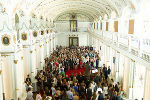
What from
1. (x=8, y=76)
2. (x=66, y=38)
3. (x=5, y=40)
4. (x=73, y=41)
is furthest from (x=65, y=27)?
(x=8, y=76)

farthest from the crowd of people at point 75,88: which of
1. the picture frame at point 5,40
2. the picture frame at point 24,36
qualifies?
the picture frame at point 24,36

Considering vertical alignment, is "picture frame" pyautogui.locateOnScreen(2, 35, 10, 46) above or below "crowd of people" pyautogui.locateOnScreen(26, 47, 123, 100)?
above

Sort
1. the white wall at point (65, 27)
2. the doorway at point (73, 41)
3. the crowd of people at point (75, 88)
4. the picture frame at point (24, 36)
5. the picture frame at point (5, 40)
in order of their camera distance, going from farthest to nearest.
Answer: the doorway at point (73, 41)
the white wall at point (65, 27)
the picture frame at point (24, 36)
the picture frame at point (5, 40)
the crowd of people at point (75, 88)

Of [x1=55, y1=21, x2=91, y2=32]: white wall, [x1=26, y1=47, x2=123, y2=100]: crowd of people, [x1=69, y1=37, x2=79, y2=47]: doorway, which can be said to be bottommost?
[x1=26, y1=47, x2=123, y2=100]: crowd of people

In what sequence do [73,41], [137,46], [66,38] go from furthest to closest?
[73,41] < [66,38] < [137,46]

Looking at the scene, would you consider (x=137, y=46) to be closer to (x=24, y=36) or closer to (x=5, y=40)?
(x=5, y=40)

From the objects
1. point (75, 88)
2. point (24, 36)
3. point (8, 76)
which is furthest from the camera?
point (24, 36)

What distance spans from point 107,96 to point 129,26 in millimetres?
6140

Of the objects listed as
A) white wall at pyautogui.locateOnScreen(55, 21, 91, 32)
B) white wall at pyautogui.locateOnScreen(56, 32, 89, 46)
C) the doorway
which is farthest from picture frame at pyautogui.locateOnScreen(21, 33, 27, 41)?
the doorway

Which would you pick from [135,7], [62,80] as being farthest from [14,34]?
[135,7]

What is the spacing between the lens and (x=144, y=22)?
10.9 metres

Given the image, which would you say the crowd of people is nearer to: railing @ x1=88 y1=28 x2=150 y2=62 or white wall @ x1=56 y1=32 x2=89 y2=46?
railing @ x1=88 y1=28 x2=150 y2=62

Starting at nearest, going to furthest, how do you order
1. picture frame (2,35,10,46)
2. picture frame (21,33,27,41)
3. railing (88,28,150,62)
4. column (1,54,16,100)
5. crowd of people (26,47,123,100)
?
railing (88,28,150,62) < crowd of people (26,47,123,100) < picture frame (2,35,10,46) < column (1,54,16,100) < picture frame (21,33,27,41)

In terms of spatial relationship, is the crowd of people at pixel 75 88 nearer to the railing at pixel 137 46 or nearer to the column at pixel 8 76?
the column at pixel 8 76
